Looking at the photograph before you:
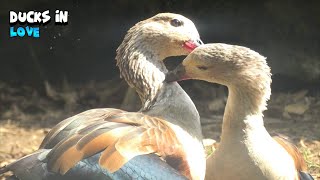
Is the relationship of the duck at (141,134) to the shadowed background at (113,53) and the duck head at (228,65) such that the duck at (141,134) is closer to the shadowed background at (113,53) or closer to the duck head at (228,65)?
the duck head at (228,65)

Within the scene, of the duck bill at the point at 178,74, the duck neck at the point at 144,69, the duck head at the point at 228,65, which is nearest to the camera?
the duck head at the point at 228,65

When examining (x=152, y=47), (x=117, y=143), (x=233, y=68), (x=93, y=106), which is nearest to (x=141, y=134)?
(x=117, y=143)

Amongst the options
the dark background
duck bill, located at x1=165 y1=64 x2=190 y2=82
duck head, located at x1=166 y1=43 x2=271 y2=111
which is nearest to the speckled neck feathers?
duck bill, located at x1=165 y1=64 x2=190 y2=82

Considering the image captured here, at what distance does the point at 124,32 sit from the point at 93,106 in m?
0.67

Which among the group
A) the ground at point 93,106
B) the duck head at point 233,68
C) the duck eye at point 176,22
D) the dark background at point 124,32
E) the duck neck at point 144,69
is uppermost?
the duck eye at point 176,22

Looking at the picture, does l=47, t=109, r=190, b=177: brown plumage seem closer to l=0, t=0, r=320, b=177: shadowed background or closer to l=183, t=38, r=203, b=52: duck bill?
l=183, t=38, r=203, b=52: duck bill

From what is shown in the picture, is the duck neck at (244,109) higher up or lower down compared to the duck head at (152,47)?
lower down

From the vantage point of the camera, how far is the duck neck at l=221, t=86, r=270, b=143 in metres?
2.79

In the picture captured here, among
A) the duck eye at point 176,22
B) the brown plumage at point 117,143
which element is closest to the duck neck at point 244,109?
the brown plumage at point 117,143

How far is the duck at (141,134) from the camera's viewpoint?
249 cm

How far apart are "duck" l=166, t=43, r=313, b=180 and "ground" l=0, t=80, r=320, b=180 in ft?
4.66

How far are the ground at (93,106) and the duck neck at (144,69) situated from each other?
1.42 metres

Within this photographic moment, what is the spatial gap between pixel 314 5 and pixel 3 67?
2658 millimetres

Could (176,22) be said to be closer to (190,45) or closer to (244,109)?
(190,45)
